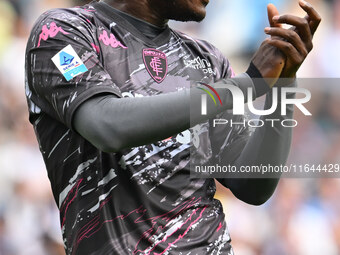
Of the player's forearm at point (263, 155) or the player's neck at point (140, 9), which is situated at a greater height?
the player's neck at point (140, 9)

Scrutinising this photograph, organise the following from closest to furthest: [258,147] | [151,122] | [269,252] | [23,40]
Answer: [151,122] < [258,147] < [269,252] < [23,40]

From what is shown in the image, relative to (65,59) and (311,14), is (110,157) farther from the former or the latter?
(311,14)

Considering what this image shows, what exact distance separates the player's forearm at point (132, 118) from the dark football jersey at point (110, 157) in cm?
4

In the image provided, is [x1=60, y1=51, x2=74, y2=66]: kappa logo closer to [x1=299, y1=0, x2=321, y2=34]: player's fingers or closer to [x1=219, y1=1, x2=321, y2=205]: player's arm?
[x1=219, y1=1, x2=321, y2=205]: player's arm

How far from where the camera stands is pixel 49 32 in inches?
68.6

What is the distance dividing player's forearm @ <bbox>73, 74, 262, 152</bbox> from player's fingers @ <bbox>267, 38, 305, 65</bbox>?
0.27 meters

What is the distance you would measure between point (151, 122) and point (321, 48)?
2.95 meters

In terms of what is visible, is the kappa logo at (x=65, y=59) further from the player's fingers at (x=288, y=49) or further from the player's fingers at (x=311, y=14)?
the player's fingers at (x=311, y=14)

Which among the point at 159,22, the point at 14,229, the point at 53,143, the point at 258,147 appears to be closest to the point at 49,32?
the point at 53,143

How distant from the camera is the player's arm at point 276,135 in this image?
1695mm

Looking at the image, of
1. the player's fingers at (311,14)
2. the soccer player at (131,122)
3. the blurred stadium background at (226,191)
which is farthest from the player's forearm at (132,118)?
the blurred stadium background at (226,191)

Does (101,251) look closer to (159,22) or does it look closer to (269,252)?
(159,22)

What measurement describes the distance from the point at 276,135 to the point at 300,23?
0.42 m

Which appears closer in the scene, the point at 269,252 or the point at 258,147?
the point at 258,147
